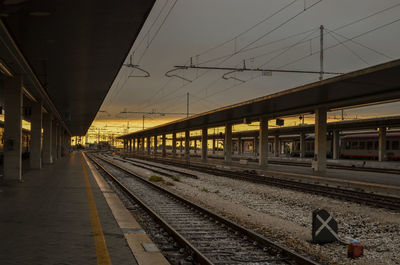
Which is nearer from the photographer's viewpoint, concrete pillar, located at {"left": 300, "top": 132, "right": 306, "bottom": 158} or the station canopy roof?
the station canopy roof

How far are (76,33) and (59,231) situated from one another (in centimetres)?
708

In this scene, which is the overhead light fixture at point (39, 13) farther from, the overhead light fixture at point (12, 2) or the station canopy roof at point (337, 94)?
the station canopy roof at point (337, 94)

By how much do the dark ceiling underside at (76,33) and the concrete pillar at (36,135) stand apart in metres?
6.44

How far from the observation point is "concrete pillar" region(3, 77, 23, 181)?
1938cm

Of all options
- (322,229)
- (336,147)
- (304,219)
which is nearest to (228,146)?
(336,147)

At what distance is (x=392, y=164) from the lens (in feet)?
131

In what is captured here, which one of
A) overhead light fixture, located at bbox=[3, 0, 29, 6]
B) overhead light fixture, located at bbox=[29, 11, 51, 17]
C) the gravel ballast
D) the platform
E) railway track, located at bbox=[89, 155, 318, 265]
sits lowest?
the gravel ballast

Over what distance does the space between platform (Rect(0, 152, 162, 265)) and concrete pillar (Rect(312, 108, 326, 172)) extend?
19.7 metres

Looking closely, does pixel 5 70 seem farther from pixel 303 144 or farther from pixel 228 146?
pixel 303 144

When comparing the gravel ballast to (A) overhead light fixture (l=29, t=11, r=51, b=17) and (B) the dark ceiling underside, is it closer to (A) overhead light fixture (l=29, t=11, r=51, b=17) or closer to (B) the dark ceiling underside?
(B) the dark ceiling underside

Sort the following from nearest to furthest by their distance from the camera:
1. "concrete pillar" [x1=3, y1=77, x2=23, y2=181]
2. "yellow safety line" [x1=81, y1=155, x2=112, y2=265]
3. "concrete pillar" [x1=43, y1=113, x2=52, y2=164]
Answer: "yellow safety line" [x1=81, y1=155, x2=112, y2=265]
"concrete pillar" [x1=3, y1=77, x2=23, y2=181]
"concrete pillar" [x1=43, y1=113, x2=52, y2=164]

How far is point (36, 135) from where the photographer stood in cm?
2892

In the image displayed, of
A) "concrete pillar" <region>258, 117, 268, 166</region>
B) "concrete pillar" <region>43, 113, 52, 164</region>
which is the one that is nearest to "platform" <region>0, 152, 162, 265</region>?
"concrete pillar" <region>43, 113, 52, 164</region>

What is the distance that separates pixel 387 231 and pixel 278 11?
8.81m
